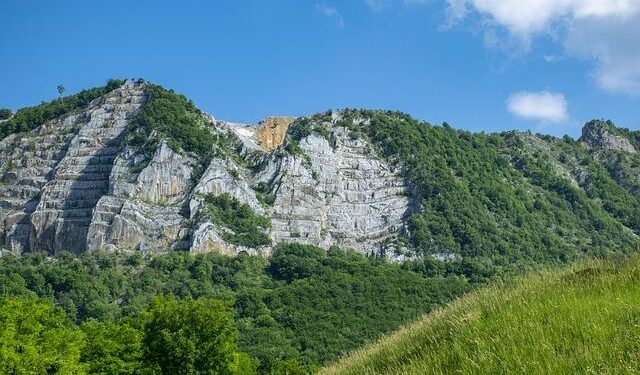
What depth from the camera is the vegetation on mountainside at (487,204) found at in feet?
500

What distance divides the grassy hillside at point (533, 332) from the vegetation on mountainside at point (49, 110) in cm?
17169

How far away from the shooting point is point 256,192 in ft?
494

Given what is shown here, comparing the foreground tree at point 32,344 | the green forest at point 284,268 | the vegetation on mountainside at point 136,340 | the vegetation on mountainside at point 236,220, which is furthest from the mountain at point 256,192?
the foreground tree at point 32,344

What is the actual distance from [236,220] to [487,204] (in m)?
65.3

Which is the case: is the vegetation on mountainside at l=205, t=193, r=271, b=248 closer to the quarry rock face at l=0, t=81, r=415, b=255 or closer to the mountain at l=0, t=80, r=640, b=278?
the mountain at l=0, t=80, r=640, b=278

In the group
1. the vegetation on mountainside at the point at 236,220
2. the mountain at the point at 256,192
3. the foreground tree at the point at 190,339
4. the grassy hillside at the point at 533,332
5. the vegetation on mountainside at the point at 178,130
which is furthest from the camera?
the vegetation on mountainside at the point at 178,130

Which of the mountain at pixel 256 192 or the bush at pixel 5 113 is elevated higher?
the bush at pixel 5 113

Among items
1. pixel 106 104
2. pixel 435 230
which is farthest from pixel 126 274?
pixel 435 230

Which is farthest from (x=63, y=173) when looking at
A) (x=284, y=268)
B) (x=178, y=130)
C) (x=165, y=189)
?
(x=284, y=268)

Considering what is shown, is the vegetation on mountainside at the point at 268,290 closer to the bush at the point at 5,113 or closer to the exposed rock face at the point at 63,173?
the exposed rock face at the point at 63,173

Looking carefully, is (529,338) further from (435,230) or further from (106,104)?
(106,104)

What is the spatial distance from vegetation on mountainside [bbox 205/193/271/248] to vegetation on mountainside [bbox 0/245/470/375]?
4847mm

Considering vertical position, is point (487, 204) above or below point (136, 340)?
above

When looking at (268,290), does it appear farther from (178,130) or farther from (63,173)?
(63,173)
